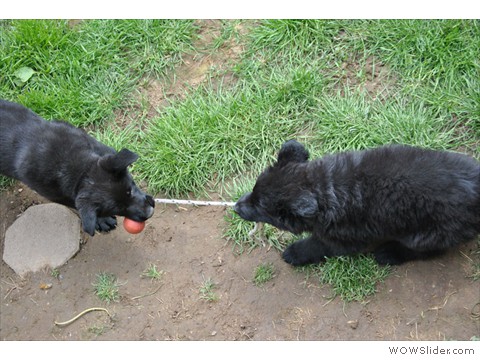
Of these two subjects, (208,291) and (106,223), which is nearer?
(208,291)

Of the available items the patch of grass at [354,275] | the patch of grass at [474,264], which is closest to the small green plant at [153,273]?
the patch of grass at [354,275]

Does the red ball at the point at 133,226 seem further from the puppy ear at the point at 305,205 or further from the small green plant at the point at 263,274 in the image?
the puppy ear at the point at 305,205

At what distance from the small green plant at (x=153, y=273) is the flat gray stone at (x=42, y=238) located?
75cm

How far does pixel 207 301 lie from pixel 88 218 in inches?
51.7

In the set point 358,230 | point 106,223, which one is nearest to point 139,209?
point 106,223

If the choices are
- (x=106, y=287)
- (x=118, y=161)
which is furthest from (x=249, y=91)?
(x=106, y=287)

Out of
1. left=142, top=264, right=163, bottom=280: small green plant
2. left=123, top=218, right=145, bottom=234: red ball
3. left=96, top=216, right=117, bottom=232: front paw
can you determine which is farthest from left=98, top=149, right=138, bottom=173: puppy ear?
left=142, top=264, right=163, bottom=280: small green plant

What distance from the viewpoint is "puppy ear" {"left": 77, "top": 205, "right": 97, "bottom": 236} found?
4.54 metres

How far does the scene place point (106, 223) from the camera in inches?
209

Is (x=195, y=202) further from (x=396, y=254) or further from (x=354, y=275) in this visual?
(x=396, y=254)

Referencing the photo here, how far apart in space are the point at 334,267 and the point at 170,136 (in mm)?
2075

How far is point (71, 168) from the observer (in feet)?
15.9

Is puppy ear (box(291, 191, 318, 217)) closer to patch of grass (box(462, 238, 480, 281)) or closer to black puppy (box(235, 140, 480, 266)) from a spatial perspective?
black puppy (box(235, 140, 480, 266))

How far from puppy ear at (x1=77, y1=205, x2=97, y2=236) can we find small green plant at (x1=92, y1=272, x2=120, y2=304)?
0.87 m
